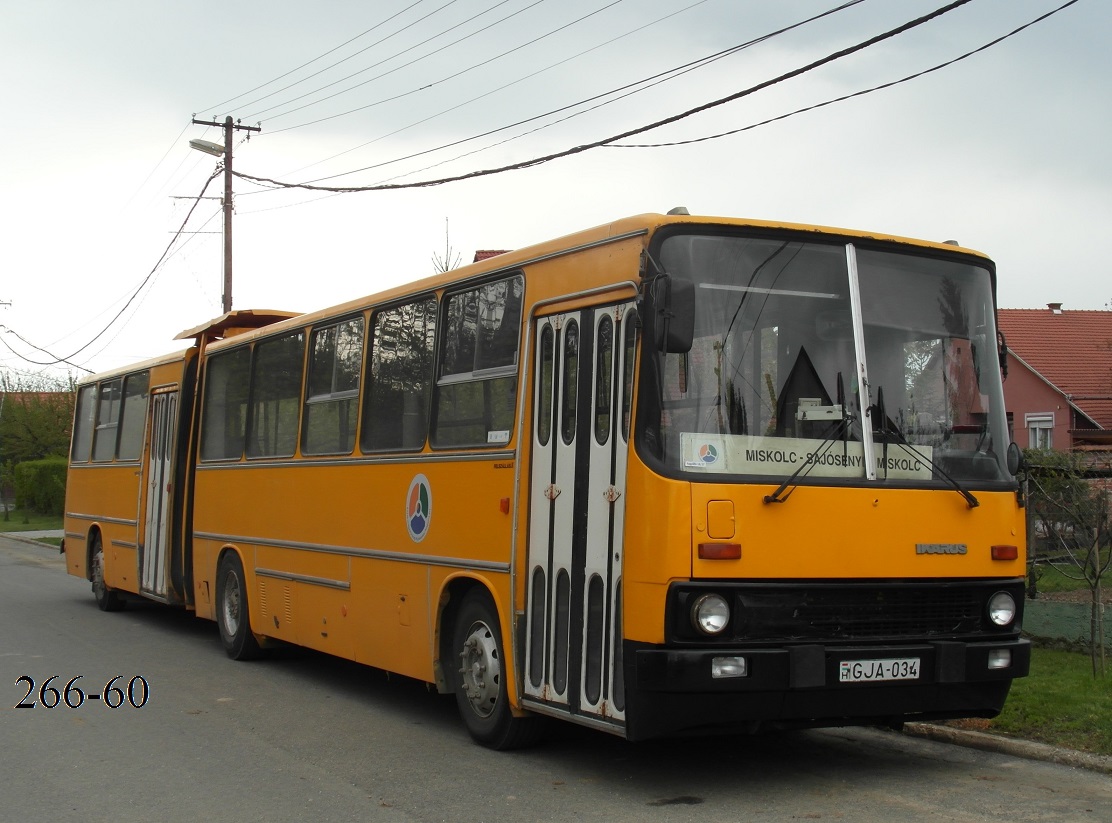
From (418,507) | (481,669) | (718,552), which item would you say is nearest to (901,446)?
(718,552)

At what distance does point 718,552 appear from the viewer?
6387 mm

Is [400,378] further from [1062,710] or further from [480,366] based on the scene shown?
[1062,710]

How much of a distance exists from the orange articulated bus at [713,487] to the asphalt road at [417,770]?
1.34 ft

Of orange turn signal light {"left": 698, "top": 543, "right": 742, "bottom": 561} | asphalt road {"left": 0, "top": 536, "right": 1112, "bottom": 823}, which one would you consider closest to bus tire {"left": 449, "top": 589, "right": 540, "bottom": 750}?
asphalt road {"left": 0, "top": 536, "right": 1112, "bottom": 823}

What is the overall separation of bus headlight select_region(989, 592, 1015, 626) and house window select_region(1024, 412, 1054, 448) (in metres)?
35.0

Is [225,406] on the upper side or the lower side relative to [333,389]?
upper

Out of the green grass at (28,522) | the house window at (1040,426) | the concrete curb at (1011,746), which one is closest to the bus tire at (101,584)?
the concrete curb at (1011,746)

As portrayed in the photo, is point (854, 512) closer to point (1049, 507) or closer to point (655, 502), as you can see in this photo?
point (655, 502)

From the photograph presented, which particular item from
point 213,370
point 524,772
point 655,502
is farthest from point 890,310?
point 213,370

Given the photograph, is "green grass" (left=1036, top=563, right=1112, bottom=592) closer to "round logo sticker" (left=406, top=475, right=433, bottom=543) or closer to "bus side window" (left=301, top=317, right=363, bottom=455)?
"round logo sticker" (left=406, top=475, right=433, bottom=543)

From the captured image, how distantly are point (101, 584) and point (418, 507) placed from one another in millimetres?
10097

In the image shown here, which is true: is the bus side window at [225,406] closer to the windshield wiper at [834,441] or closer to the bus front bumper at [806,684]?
the bus front bumper at [806,684]

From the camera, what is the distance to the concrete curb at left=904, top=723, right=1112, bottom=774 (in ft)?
24.0

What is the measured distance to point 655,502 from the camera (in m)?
6.46
